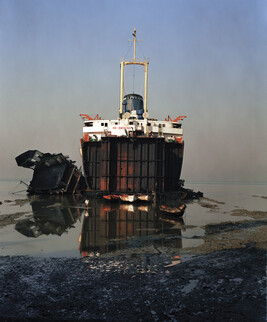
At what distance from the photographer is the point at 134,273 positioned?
918cm

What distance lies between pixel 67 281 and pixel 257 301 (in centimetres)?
557

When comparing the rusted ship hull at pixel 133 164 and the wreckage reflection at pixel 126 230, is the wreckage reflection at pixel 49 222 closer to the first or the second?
the wreckage reflection at pixel 126 230

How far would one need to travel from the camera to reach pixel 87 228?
17469mm

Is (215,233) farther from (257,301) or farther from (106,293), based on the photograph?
(106,293)

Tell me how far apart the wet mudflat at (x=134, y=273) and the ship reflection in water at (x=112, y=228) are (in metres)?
0.06

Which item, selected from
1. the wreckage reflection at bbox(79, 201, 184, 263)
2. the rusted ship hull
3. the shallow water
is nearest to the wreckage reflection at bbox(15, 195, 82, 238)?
the shallow water

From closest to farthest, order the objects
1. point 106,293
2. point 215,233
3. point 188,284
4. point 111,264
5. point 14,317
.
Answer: point 14,317
point 106,293
point 188,284
point 111,264
point 215,233

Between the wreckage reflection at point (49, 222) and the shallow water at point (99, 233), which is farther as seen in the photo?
the wreckage reflection at point (49, 222)

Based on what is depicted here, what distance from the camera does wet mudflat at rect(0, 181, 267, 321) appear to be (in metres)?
6.66

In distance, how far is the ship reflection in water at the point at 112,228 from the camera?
1284 centimetres

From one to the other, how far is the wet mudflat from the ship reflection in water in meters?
0.06

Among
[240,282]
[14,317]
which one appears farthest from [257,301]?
[14,317]

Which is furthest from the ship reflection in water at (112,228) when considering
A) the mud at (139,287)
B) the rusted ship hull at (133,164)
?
the rusted ship hull at (133,164)

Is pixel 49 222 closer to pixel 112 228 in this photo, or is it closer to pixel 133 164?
pixel 112 228
